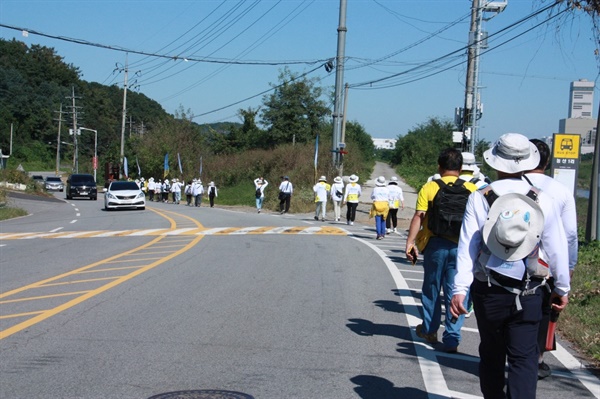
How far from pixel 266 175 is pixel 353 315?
47593 mm

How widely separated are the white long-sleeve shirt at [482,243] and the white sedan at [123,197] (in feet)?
105

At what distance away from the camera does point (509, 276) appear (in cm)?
423

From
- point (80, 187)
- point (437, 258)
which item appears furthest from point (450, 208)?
point (80, 187)

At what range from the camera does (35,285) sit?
10695 mm

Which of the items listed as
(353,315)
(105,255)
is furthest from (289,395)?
(105,255)

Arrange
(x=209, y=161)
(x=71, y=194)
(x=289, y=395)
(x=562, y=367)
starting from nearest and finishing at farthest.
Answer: (x=289, y=395)
(x=562, y=367)
(x=71, y=194)
(x=209, y=161)

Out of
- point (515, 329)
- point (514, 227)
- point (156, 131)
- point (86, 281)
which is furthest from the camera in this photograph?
point (156, 131)

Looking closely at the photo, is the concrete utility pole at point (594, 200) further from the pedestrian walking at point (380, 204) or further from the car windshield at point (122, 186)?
the car windshield at point (122, 186)

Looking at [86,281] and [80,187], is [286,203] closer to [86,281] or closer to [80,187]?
[80,187]

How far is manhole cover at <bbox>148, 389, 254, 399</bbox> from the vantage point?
539 cm

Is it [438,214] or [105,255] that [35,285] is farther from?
[438,214]

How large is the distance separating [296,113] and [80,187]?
29442 millimetres

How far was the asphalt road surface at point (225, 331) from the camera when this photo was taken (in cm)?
582

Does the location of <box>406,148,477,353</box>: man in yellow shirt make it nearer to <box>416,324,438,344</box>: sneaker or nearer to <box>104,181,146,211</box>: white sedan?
<box>416,324,438,344</box>: sneaker
